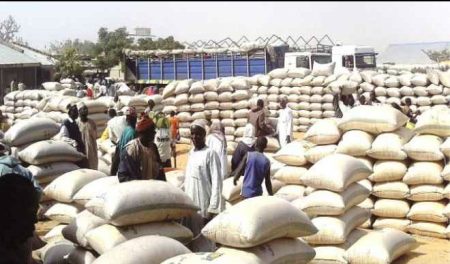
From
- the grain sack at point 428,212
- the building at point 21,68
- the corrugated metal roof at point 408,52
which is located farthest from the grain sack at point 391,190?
the corrugated metal roof at point 408,52

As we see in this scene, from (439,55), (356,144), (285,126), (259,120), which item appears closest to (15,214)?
(356,144)

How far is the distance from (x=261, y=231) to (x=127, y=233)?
1.01 metres

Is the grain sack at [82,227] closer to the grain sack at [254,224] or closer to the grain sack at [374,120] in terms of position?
the grain sack at [254,224]

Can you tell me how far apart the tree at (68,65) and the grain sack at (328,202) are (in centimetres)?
2440

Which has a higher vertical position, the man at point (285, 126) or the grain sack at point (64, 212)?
the man at point (285, 126)

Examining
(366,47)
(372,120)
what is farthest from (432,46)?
(372,120)

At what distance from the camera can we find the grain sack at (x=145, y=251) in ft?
12.3

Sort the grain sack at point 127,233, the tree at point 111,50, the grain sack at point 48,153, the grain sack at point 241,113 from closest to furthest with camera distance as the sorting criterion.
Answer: the grain sack at point 127,233, the grain sack at point 48,153, the grain sack at point 241,113, the tree at point 111,50

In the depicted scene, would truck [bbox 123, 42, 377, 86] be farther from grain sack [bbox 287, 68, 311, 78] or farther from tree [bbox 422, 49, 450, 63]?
tree [bbox 422, 49, 450, 63]

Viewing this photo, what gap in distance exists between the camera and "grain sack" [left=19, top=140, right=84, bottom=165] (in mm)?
7340

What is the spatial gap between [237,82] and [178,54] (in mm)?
8167

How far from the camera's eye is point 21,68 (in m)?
25.8

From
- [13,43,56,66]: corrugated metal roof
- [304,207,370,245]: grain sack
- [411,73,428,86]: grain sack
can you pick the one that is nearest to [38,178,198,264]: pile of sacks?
[304,207,370,245]: grain sack

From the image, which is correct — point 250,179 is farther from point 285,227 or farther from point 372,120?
point 372,120
